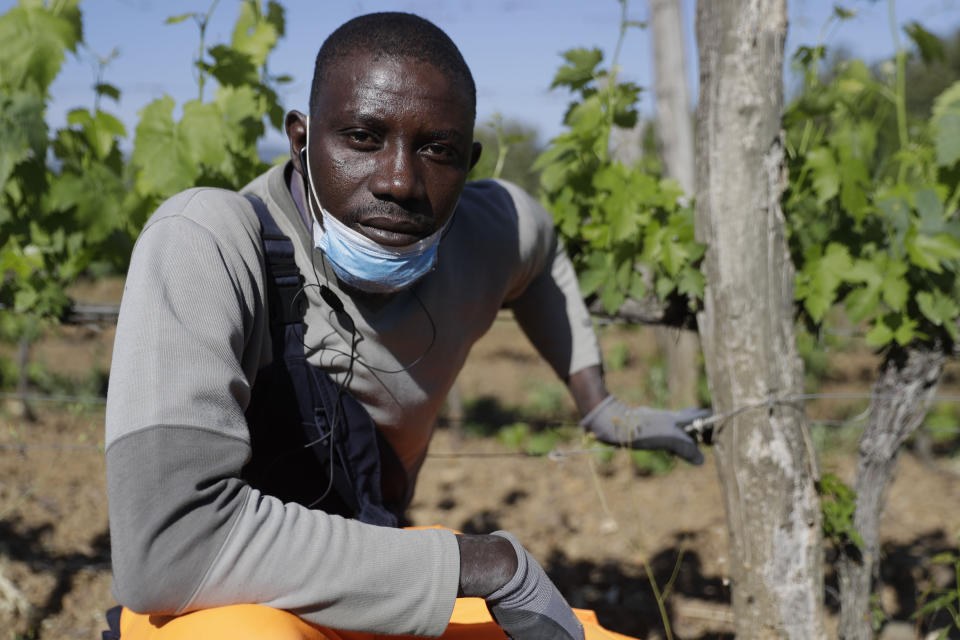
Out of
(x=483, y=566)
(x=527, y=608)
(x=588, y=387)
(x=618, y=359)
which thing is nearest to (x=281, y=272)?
(x=483, y=566)

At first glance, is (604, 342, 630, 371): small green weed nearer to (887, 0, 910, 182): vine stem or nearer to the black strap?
(887, 0, 910, 182): vine stem

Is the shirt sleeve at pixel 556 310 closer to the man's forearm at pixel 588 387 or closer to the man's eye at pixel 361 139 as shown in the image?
the man's forearm at pixel 588 387

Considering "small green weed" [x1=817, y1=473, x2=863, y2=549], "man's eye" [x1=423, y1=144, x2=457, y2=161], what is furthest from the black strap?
"small green weed" [x1=817, y1=473, x2=863, y2=549]

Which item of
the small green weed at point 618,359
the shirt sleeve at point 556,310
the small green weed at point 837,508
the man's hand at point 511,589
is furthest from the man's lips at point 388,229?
the small green weed at point 618,359

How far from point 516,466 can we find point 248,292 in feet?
13.5

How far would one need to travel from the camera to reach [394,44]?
175 centimetres

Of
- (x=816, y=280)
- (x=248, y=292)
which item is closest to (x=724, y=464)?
(x=816, y=280)

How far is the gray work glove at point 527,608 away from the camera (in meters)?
1.67

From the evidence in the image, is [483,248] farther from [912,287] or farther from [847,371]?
[847,371]

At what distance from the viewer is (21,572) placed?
3.80 metres

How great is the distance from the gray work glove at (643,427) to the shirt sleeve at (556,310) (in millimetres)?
155

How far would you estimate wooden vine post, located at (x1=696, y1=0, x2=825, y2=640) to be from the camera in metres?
2.35

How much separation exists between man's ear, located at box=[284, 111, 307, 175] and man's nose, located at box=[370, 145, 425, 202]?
0.85ft

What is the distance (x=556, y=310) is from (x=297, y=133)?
99 centimetres
